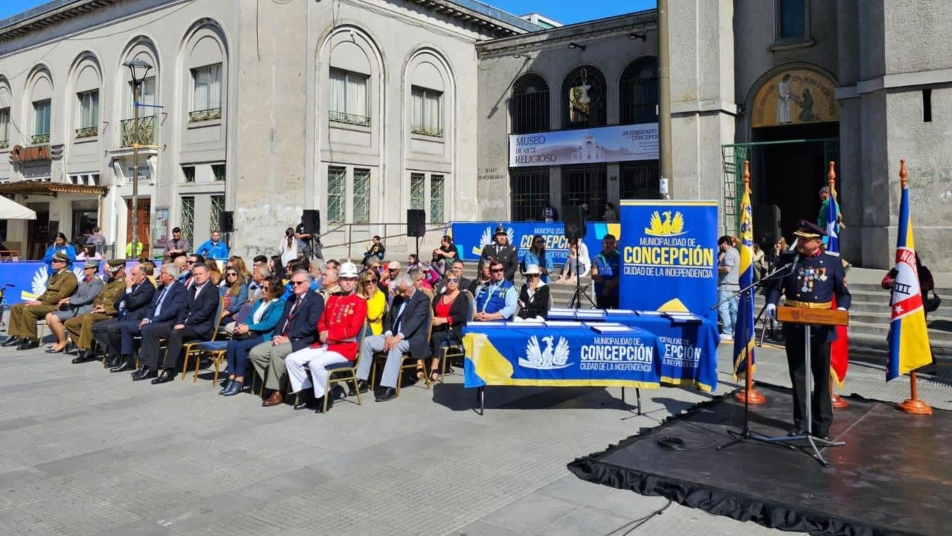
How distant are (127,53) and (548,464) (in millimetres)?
26333

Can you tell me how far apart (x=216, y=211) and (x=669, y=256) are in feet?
57.0

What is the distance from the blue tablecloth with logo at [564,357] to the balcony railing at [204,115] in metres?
19.0

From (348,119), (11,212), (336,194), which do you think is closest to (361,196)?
(336,194)

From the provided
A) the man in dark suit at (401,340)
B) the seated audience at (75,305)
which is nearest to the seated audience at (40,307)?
the seated audience at (75,305)

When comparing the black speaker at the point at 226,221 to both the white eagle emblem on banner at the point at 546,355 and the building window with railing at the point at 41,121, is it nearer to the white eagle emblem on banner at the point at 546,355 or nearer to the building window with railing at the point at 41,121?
the building window with railing at the point at 41,121

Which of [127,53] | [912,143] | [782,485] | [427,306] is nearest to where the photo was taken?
[782,485]

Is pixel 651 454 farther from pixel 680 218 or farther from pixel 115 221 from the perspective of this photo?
pixel 115 221

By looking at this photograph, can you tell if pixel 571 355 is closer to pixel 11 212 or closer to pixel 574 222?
pixel 574 222

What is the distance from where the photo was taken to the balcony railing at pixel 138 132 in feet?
84.8

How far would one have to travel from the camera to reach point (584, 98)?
27.2m

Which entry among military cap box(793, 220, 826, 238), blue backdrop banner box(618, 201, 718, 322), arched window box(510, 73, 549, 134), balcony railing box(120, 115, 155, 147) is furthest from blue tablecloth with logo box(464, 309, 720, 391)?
balcony railing box(120, 115, 155, 147)

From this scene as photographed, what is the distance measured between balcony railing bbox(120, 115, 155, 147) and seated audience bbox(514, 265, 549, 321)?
1981cm

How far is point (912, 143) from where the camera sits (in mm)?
17062

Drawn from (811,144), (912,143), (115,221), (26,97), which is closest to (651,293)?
(912,143)
